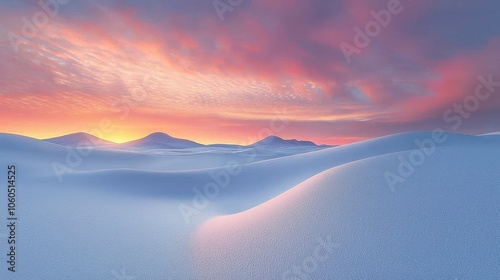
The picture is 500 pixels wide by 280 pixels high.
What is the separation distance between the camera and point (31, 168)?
14.9 metres

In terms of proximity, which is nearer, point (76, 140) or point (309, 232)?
point (309, 232)

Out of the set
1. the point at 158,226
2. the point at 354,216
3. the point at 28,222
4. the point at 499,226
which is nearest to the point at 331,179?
the point at 354,216

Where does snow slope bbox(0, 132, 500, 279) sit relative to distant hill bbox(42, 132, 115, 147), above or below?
below

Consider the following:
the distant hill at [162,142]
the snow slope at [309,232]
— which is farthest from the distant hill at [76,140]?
the snow slope at [309,232]

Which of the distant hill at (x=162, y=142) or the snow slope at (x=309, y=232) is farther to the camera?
the distant hill at (x=162, y=142)

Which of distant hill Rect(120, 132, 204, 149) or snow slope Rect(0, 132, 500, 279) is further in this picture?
distant hill Rect(120, 132, 204, 149)

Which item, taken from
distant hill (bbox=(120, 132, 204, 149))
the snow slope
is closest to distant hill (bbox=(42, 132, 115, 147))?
distant hill (bbox=(120, 132, 204, 149))

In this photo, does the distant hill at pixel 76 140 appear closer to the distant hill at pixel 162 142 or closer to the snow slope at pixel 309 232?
the distant hill at pixel 162 142

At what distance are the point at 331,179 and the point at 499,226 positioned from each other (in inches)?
142

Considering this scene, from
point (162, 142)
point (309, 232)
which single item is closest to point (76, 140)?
point (162, 142)

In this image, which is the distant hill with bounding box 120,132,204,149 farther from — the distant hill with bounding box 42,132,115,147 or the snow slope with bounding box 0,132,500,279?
the snow slope with bounding box 0,132,500,279

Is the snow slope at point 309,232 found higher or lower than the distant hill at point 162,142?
lower

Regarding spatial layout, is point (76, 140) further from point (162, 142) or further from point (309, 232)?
point (309, 232)

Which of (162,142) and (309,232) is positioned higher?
(162,142)
